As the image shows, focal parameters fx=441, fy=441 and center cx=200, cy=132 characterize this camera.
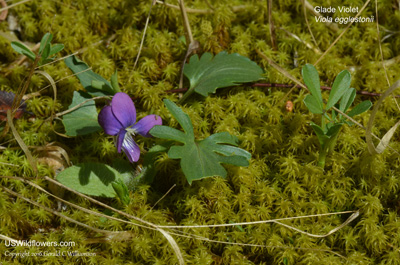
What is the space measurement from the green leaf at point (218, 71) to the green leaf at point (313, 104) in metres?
0.42

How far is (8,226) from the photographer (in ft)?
6.23

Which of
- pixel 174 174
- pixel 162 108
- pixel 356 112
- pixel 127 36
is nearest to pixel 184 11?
pixel 127 36

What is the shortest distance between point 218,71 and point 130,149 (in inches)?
26.4

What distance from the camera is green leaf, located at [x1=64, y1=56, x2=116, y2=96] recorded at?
223 centimetres

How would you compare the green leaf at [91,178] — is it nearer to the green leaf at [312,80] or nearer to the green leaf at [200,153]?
the green leaf at [200,153]

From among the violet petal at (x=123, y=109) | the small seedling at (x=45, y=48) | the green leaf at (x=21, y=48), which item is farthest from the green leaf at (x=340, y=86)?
the green leaf at (x=21, y=48)

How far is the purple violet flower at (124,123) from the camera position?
75.1 inches

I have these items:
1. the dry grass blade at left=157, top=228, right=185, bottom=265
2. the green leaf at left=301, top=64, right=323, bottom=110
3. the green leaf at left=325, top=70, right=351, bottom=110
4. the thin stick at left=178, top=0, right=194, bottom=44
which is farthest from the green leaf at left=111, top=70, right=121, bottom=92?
the green leaf at left=325, top=70, right=351, bottom=110

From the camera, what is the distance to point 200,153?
1.91 m

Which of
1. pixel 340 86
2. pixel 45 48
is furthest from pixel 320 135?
pixel 45 48

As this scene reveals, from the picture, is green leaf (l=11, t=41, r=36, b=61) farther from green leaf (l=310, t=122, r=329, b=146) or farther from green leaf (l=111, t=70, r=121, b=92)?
green leaf (l=310, t=122, r=329, b=146)

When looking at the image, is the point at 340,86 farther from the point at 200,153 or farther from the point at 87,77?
the point at 87,77

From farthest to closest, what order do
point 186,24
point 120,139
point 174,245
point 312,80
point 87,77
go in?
point 186,24
point 87,77
point 312,80
point 120,139
point 174,245

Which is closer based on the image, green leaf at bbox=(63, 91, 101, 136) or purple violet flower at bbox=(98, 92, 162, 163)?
purple violet flower at bbox=(98, 92, 162, 163)
